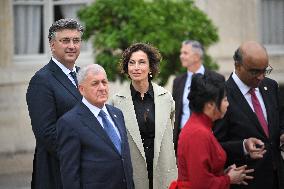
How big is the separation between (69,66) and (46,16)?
31.5 ft

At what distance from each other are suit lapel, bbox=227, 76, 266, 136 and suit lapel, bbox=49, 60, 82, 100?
1105 millimetres

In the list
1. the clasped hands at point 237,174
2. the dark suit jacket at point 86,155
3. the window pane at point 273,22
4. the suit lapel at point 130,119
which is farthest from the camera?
the window pane at point 273,22

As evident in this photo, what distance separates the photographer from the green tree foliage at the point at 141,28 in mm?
10875

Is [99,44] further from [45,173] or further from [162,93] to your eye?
[45,173]

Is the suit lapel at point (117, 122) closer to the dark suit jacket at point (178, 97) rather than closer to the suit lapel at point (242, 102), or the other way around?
the suit lapel at point (242, 102)

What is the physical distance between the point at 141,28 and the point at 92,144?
5.62 meters

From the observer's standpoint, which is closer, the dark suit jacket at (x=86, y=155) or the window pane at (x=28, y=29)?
the dark suit jacket at (x=86, y=155)

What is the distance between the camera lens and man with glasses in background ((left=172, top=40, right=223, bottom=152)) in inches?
367

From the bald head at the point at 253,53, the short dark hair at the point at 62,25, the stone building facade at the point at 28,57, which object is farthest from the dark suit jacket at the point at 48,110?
the stone building facade at the point at 28,57

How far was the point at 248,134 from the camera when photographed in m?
5.79

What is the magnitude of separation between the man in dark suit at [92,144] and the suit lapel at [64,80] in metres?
0.38

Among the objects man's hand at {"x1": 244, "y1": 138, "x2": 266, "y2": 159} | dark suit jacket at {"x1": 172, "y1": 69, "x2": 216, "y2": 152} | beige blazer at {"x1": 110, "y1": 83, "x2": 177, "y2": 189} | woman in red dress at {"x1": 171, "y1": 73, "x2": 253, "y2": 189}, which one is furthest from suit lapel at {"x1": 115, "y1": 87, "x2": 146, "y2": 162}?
dark suit jacket at {"x1": 172, "y1": 69, "x2": 216, "y2": 152}

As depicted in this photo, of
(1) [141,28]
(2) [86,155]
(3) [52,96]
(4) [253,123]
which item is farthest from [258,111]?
(1) [141,28]

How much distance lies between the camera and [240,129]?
19.0 ft
